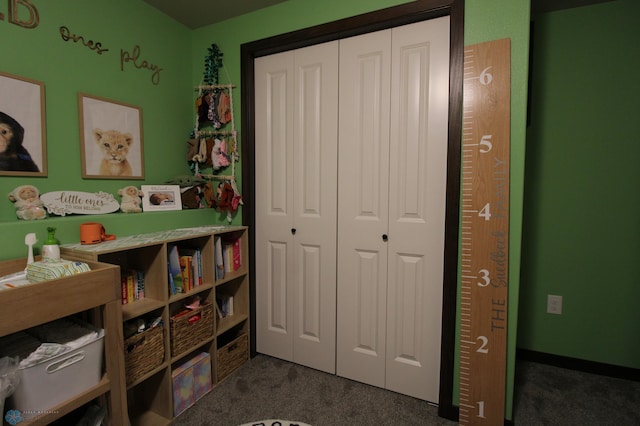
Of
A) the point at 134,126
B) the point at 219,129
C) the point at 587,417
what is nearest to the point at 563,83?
the point at 587,417

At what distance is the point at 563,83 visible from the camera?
2059mm

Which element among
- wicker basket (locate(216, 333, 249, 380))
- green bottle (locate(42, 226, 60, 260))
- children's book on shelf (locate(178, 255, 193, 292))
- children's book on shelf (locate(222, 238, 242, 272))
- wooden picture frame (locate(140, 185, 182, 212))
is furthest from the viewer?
children's book on shelf (locate(222, 238, 242, 272))

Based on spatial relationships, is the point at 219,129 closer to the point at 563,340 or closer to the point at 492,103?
the point at 492,103

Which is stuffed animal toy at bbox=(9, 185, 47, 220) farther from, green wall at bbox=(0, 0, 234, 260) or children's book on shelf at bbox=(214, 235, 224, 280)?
children's book on shelf at bbox=(214, 235, 224, 280)

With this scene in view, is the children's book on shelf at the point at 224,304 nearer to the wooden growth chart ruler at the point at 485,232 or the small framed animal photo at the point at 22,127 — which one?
the small framed animal photo at the point at 22,127

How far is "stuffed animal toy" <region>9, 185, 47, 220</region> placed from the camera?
1.38 metres

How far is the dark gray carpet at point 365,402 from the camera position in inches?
64.9

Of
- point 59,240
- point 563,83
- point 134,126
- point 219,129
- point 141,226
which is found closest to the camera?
point 59,240

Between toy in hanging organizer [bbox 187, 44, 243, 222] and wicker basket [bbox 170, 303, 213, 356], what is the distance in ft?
2.22

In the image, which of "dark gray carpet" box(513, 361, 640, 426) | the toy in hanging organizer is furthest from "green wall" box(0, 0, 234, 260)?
"dark gray carpet" box(513, 361, 640, 426)

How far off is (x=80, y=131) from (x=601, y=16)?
10.3ft

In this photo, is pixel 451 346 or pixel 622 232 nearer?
pixel 451 346

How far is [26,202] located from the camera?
140cm

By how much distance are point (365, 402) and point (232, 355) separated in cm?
90
